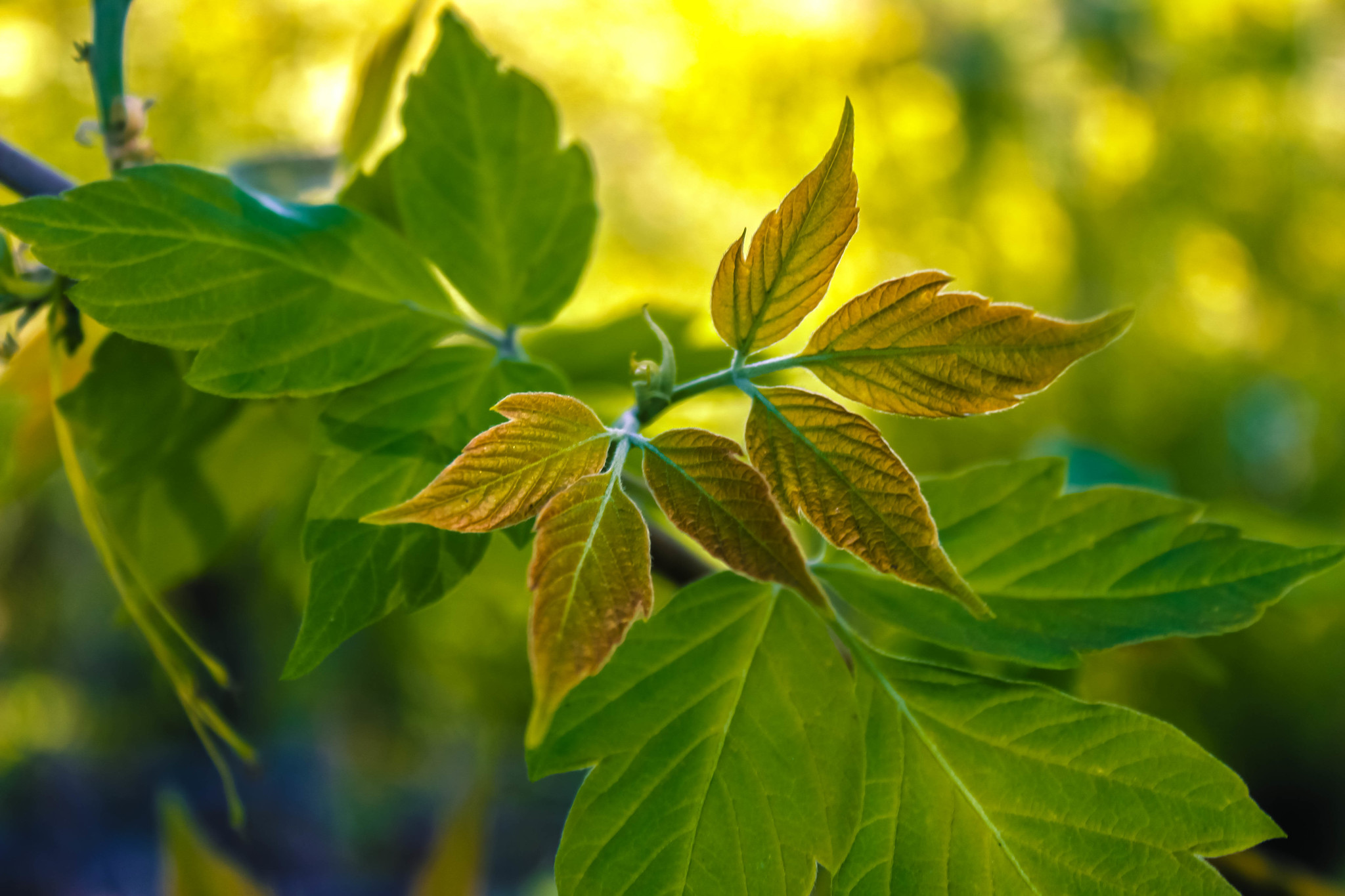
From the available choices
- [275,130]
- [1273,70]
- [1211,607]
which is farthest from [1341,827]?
[275,130]

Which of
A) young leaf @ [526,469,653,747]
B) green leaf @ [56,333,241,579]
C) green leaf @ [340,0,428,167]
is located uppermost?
green leaf @ [340,0,428,167]

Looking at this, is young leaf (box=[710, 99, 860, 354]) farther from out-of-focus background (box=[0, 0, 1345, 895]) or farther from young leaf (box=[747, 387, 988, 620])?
out-of-focus background (box=[0, 0, 1345, 895])

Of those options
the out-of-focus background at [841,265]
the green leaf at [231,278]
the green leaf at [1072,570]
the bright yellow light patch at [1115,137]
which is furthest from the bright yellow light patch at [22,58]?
the bright yellow light patch at [1115,137]

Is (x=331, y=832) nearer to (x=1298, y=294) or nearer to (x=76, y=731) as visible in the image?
(x=76, y=731)

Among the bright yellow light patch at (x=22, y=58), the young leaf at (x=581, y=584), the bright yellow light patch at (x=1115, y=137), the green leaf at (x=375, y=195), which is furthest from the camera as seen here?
the bright yellow light patch at (x=1115, y=137)

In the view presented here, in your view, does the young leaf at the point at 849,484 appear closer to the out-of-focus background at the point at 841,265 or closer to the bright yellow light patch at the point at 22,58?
the out-of-focus background at the point at 841,265

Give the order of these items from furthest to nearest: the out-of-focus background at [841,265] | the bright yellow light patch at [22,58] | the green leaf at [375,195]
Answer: the out-of-focus background at [841,265]
the bright yellow light patch at [22,58]
the green leaf at [375,195]

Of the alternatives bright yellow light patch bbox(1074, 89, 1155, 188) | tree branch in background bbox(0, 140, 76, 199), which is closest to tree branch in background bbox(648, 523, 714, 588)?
tree branch in background bbox(0, 140, 76, 199)
